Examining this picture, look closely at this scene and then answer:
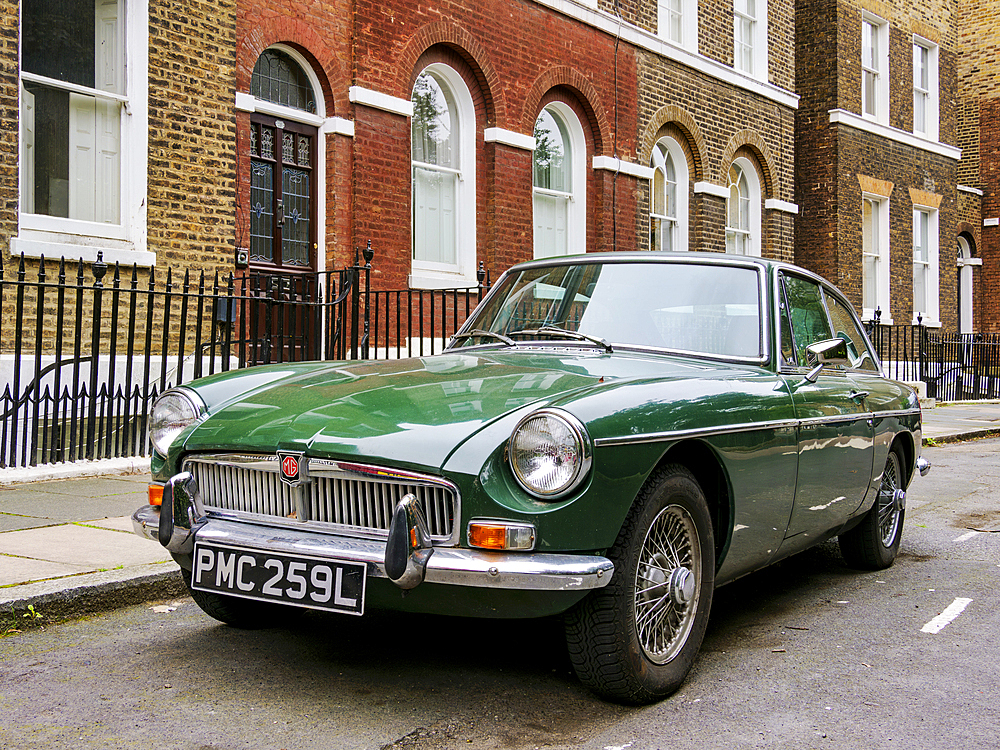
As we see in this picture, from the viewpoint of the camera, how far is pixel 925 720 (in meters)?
3.23

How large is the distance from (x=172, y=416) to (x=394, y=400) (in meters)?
1.01

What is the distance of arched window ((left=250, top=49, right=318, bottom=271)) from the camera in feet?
36.8

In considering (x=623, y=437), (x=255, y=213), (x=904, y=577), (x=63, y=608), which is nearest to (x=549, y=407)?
(x=623, y=437)

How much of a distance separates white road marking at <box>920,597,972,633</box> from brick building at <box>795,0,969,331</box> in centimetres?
1665

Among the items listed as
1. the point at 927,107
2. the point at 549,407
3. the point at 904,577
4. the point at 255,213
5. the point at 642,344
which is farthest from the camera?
the point at 927,107

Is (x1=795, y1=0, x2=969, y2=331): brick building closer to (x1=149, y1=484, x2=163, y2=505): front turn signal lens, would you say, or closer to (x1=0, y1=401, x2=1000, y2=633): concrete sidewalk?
(x1=0, y1=401, x2=1000, y2=633): concrete sidewalk

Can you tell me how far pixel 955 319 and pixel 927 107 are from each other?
5.06m

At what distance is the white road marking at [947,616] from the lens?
4.32 metres

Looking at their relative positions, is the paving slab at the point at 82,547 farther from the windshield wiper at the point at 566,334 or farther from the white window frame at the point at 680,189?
the white window frame at the point at 680,189

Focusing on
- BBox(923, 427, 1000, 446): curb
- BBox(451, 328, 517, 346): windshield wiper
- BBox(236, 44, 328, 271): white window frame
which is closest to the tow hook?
BBox(451, 328, 517, 346): windshield wiper

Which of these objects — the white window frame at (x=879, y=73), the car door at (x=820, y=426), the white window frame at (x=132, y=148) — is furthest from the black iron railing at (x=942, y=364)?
the car door at (x=820, y=426)

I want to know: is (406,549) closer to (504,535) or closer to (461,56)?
(504,535)

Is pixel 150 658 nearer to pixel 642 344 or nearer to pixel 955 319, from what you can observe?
pixel 642 344

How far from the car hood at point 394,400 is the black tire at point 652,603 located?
45cm
